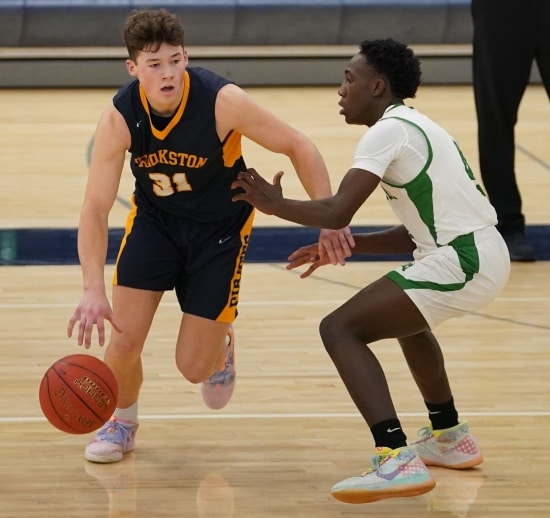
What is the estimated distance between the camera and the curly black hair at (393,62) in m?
3.73

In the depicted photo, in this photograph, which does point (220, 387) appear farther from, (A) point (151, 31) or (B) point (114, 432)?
(A) point (151, 31)

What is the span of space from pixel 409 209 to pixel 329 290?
2.74 m

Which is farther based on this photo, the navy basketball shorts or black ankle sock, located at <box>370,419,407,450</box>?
the navy basketball shorts

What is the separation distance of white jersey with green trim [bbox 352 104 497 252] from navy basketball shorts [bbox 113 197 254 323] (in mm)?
688

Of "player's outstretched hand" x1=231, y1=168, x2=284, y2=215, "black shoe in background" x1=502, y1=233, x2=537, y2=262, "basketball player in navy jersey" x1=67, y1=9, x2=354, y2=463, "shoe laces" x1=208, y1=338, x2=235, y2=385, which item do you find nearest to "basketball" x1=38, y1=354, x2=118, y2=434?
"basketball player in navy jersey" x1=67, y1=9, x2=354, y2=463

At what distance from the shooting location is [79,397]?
12.5 feet

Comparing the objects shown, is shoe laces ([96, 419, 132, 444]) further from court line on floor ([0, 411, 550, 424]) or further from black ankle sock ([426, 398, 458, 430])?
black ankle sock ([426, 398, 458, 430])

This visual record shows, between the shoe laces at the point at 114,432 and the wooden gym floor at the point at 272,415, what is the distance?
82 mm

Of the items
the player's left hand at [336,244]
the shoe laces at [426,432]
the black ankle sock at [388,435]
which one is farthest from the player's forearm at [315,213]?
the shoe laces at [426,432]

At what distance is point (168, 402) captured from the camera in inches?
185

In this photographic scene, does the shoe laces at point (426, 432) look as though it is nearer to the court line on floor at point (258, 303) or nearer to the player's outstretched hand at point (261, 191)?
the player's outstretched hand at point (261, 191)

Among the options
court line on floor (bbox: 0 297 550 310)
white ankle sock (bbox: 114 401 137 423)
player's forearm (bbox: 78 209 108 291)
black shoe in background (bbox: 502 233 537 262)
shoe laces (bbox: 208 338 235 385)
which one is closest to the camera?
player's forearm (bbox: 78 209 108 291)

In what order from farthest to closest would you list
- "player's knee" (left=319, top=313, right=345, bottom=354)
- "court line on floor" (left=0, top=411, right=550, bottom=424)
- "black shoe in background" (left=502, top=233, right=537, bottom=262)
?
"black shoe in background" (left=502, top=233, right=537, bottom=262) → "court line on floor" (left=0, top=411, right=550, bottom=424) → "player's knee" (left=319, top=313, right=345, bottom=354)

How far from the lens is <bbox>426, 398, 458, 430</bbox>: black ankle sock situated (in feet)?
13.2
